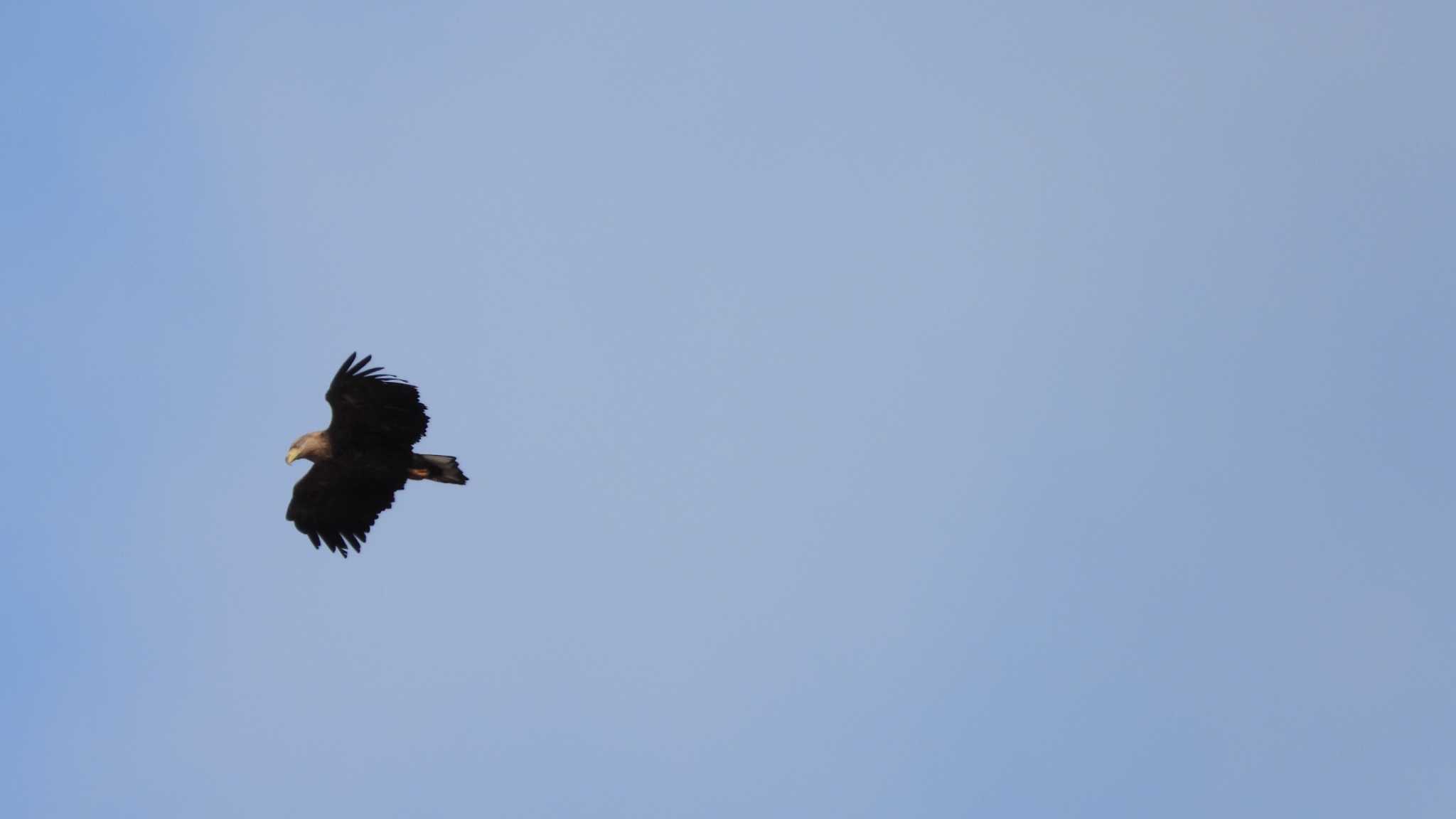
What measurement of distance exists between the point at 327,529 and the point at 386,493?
113cm

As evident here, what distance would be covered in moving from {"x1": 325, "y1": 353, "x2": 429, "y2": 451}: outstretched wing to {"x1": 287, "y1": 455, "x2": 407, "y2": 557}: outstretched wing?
2.25 feet

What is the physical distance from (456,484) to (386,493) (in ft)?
4.36

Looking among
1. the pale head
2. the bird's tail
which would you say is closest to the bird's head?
the pale head

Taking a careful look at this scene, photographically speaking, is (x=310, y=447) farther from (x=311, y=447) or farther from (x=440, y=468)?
(x=440, y=468)

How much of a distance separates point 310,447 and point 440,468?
6.34 feet

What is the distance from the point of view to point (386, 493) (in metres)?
31.0

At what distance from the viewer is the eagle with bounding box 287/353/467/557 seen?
29516mm

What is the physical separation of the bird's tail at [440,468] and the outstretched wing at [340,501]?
475 mm

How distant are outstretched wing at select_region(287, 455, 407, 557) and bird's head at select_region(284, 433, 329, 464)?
1.15ft

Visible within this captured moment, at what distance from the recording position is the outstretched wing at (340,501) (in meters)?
30.8

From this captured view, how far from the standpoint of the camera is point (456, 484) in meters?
30.4

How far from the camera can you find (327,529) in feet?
103

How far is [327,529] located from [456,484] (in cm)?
239

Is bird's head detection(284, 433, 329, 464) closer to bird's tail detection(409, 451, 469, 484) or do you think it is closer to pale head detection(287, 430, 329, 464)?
pale head detection(287, 430, 329, 464)
